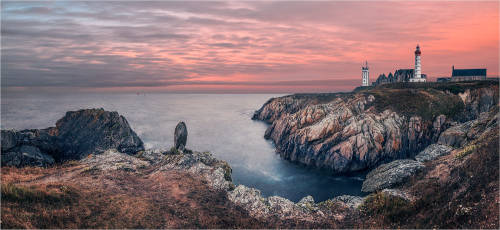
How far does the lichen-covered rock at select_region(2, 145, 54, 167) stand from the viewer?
25177 mm

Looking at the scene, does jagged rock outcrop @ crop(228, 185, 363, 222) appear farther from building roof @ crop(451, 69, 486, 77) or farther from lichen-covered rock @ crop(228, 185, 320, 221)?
building roof @ crop(451, 69, 486, 77)

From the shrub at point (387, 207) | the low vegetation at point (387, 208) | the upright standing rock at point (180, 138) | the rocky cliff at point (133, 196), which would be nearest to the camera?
the rocky cliff at point (133, 196)

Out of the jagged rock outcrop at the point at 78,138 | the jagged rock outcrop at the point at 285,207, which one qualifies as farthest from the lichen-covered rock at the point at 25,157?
the jagged rock outcrop at the point at 285,207

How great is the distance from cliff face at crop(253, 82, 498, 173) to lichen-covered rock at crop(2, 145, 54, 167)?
1811 inches

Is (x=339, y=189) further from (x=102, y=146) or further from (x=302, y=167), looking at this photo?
(x=102, y=146)

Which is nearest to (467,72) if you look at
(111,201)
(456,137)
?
(456,137)

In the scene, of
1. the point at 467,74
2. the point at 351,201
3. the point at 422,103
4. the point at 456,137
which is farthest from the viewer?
the point at 467,74

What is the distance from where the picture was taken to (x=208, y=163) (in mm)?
32656

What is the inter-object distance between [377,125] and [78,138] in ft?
219

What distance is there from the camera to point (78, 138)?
4438cm

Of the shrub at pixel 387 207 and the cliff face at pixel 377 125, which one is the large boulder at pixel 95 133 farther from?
the shrub at pixel 387 207

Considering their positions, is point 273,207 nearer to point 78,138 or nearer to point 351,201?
point 351,201

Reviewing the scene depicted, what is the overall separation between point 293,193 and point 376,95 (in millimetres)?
46715

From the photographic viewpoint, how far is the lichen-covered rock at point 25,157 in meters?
25.2
